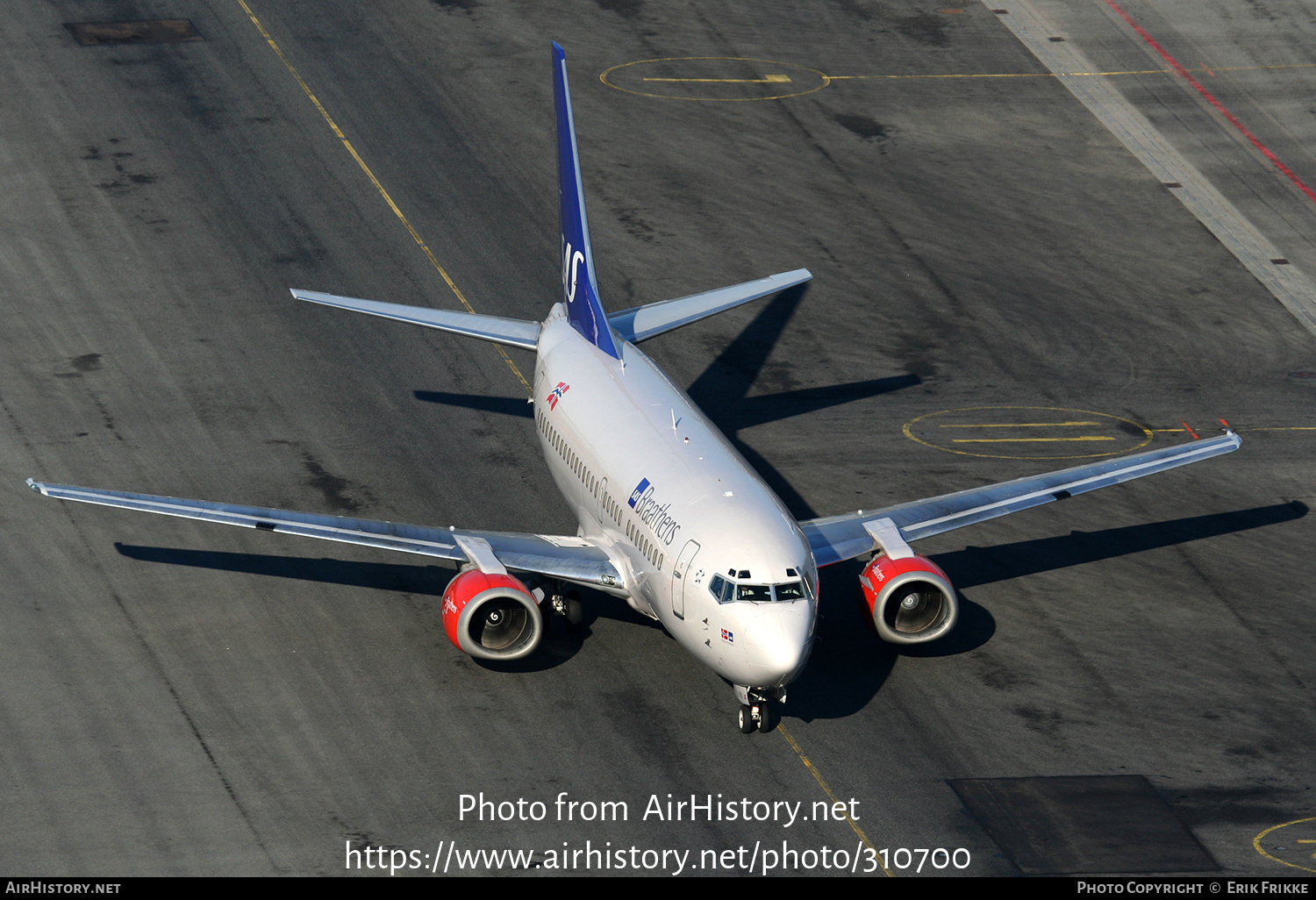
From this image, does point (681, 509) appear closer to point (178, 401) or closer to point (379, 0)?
point (178, 401)

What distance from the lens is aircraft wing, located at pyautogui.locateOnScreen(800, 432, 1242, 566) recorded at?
147ft

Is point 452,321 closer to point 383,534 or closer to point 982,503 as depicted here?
point 383,534

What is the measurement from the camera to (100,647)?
1751 inches

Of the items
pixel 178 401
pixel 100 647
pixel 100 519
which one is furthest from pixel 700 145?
pixel 100 647

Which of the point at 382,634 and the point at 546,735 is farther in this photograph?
the point at 382,634

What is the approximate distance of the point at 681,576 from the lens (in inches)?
1571

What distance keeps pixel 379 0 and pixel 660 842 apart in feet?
187

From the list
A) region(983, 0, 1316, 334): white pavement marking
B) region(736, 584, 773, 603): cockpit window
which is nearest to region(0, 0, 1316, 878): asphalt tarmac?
region(983, 0, 1316, 334): white pavement marking

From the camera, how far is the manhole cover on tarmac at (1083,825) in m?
37.4

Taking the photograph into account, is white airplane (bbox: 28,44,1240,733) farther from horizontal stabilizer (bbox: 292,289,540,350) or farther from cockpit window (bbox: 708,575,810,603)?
horizontal stabilizer (bbox: 292,289,540,350)

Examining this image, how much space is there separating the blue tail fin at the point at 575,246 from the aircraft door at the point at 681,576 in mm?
9253

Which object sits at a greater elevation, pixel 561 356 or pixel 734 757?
pixel 561 356

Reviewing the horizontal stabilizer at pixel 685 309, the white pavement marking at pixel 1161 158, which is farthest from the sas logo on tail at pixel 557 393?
the white pavement marking at pixel 1161 158

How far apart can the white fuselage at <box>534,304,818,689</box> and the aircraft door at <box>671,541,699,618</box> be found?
0.04 metres
